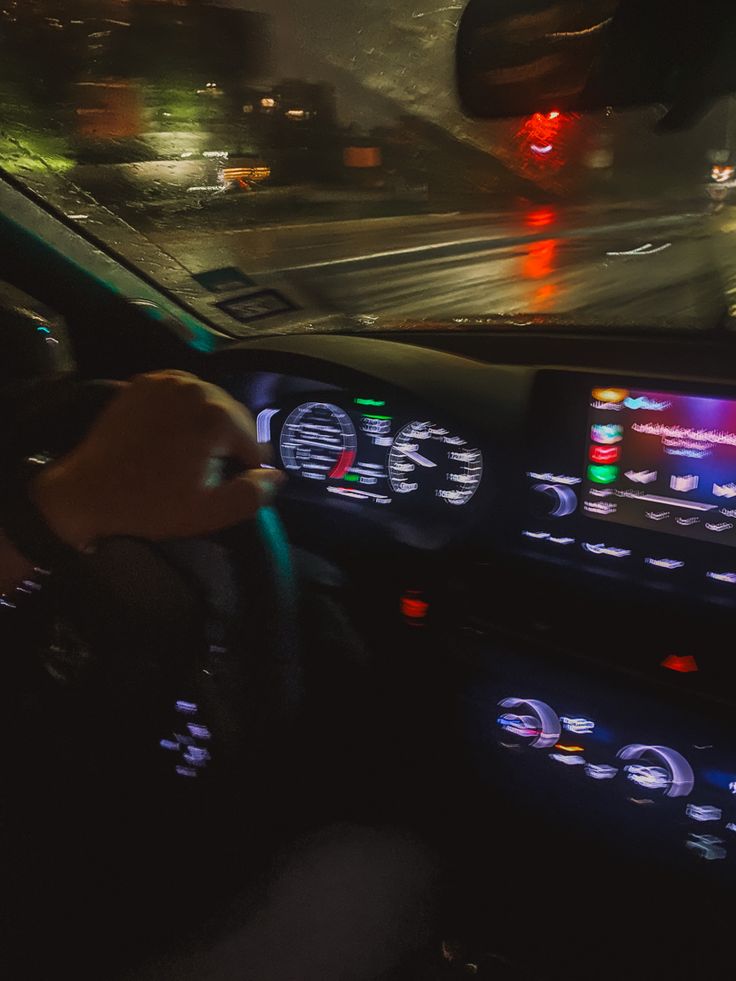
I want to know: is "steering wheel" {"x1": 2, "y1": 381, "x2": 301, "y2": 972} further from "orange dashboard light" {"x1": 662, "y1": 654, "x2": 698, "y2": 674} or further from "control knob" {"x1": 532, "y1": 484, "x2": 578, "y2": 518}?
"orange dashboard light" {"x1": 662, "y1": 654, "x2": 698, "y2": 674}

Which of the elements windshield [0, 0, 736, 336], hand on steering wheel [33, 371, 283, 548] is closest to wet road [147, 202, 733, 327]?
windshield [0, 0, 736, 336]

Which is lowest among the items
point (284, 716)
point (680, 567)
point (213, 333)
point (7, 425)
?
point (284, 716)

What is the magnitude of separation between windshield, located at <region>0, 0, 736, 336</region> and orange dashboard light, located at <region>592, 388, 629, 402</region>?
294mm

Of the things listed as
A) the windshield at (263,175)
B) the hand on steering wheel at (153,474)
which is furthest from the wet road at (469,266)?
the hand on steering wheel at (153,474)

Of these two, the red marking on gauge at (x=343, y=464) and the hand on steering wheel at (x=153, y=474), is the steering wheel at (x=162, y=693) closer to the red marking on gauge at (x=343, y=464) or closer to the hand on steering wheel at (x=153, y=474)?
the hand on steering wheel at (x=153, y=474)

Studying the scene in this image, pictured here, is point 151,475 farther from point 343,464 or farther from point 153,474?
point 343,464

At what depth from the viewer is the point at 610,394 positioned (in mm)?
2094

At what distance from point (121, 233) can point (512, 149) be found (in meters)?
4.11

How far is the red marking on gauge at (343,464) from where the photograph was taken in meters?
2.52

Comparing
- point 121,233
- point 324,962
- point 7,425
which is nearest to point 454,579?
point 324,962

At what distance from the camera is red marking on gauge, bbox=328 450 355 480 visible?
99.2 inches

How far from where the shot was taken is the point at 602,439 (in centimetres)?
213

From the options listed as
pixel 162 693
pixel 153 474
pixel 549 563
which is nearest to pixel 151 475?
pixel 153 474

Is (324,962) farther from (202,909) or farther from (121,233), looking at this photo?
(121,233)
